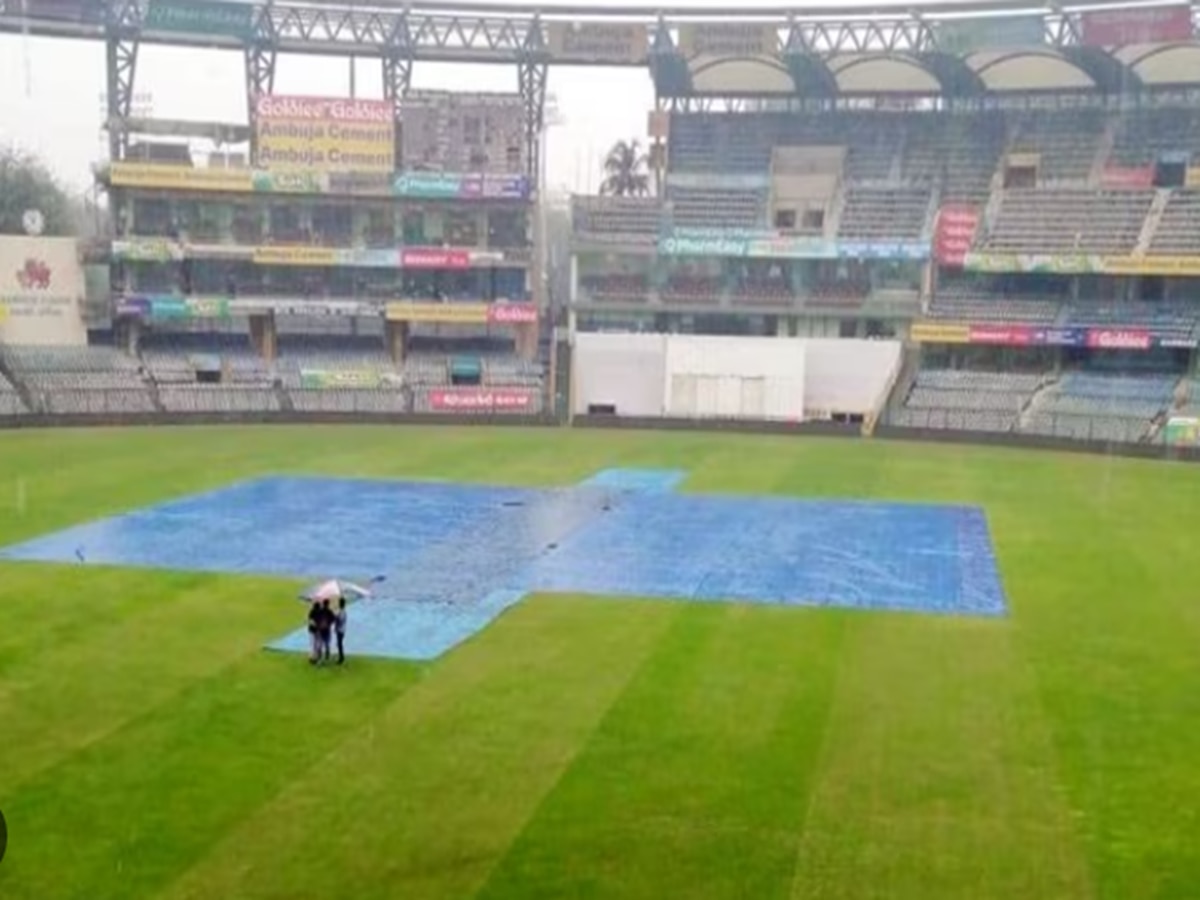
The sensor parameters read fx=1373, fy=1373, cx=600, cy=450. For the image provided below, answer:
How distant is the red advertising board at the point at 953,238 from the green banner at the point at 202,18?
33.4 metres

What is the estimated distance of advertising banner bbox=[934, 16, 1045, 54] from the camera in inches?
2446

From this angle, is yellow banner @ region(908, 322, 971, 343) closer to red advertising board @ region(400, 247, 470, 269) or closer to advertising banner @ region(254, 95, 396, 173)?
red advertising board @ region(400, 247, 470, 269)

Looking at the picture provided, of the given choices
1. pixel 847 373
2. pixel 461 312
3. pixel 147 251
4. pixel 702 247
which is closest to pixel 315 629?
pixel 847 373

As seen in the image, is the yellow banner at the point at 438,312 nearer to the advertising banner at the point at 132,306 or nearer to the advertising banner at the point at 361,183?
the advertising banner at the point at 361,183

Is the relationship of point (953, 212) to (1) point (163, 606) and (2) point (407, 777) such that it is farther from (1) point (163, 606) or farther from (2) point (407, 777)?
(2) point (407, 777)

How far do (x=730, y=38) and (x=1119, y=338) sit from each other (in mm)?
23400

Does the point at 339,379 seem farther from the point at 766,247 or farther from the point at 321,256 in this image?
the point at 766,247

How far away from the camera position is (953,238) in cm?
6178

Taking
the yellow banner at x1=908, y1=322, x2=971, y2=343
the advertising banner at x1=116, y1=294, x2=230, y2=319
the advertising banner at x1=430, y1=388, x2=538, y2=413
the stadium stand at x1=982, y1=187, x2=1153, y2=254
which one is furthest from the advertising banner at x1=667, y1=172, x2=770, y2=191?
the advertising banner at x1=116, y1=294, x2=230, y2=319

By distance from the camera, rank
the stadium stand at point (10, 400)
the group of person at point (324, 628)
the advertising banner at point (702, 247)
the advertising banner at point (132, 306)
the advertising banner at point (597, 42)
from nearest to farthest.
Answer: the group of person at point (324, 628) < the stadium stand at point (10, 400) < the advertising banner at point (132, 306) < the advertising banner at point (702, 247) < the advertising banner at point (597, 42)

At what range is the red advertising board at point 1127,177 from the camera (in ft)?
206

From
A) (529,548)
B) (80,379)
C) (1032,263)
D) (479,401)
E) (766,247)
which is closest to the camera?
(529,548)

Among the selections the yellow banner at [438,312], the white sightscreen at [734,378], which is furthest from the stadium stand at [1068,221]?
the yellow banner at [438,312]

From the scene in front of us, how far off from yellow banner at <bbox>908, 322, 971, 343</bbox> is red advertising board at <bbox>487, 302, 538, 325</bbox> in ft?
56.6
